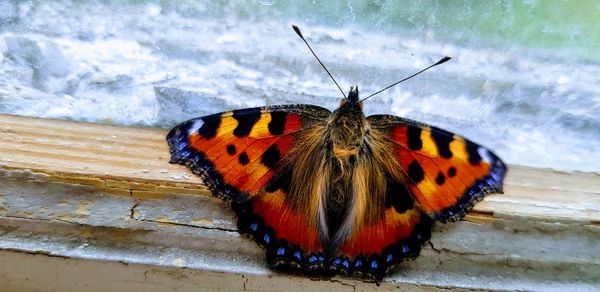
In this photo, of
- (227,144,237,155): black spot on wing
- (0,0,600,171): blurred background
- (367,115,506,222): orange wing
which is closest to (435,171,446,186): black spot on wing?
(367,115,506,222): orange wing

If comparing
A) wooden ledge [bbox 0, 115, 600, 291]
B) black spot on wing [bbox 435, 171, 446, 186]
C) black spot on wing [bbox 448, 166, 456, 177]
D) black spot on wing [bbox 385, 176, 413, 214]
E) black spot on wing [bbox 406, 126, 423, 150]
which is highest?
black spot on wing [bbox 406, 126, 423, 150]

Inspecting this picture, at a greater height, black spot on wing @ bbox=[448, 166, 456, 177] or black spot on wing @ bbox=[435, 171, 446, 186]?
black spot on wing @ bbox=[448, 166, 456, 177]

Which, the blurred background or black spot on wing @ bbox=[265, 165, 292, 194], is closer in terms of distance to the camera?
black spot on wing @ bbox=[265, 165, 292, 194]

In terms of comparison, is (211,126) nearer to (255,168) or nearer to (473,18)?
(255,168)

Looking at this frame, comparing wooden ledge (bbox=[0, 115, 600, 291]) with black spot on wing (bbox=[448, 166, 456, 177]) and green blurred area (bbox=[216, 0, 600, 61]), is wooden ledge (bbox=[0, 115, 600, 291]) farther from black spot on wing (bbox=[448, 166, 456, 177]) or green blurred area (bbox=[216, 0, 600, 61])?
green blurred area (bbox=[216, 0, 600, 61])

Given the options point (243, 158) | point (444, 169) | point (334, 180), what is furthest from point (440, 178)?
point (243, 158)

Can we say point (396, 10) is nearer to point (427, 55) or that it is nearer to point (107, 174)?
point (427, 55)
